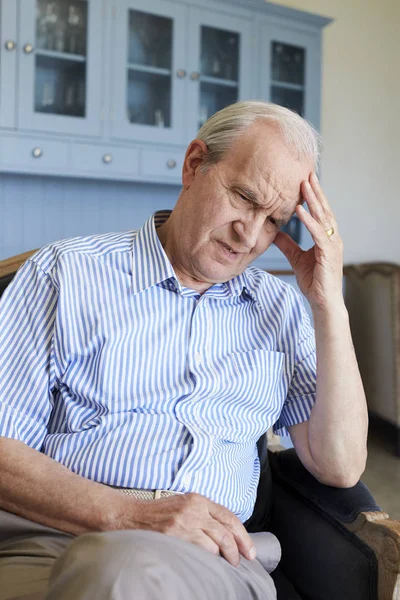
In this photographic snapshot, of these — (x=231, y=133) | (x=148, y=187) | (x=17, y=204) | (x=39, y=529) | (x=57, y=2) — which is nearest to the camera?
(x=39, y=529)

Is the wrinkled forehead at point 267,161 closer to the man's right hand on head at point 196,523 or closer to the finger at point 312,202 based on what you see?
the finger at point 312,202

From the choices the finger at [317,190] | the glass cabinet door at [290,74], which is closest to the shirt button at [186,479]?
the finger at [317,190]

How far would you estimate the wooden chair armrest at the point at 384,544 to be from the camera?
1.12 m

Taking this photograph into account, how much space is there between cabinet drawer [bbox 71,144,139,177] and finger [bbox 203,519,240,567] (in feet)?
7.04

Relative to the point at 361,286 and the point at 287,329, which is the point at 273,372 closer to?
the point at 287,329

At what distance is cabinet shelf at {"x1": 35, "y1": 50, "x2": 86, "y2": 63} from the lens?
279cm

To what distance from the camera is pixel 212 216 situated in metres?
1.33

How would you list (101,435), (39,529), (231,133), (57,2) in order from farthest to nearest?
(57,2) < (231,133) < (101,435) < (39,529)

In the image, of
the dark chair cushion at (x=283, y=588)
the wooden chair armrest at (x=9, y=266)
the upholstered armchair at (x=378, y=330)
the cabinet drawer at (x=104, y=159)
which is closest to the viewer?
the dark chair cushion at (x=283, y=588)

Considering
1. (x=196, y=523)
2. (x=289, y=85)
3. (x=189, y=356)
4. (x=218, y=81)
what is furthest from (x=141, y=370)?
(x=289, y=85)

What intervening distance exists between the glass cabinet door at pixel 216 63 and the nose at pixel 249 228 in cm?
190

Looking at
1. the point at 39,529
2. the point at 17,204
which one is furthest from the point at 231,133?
the point at 17,204

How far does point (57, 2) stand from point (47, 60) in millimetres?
231

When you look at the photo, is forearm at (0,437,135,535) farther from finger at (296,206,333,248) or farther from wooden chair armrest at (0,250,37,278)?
finger at (296,206,333,248)
